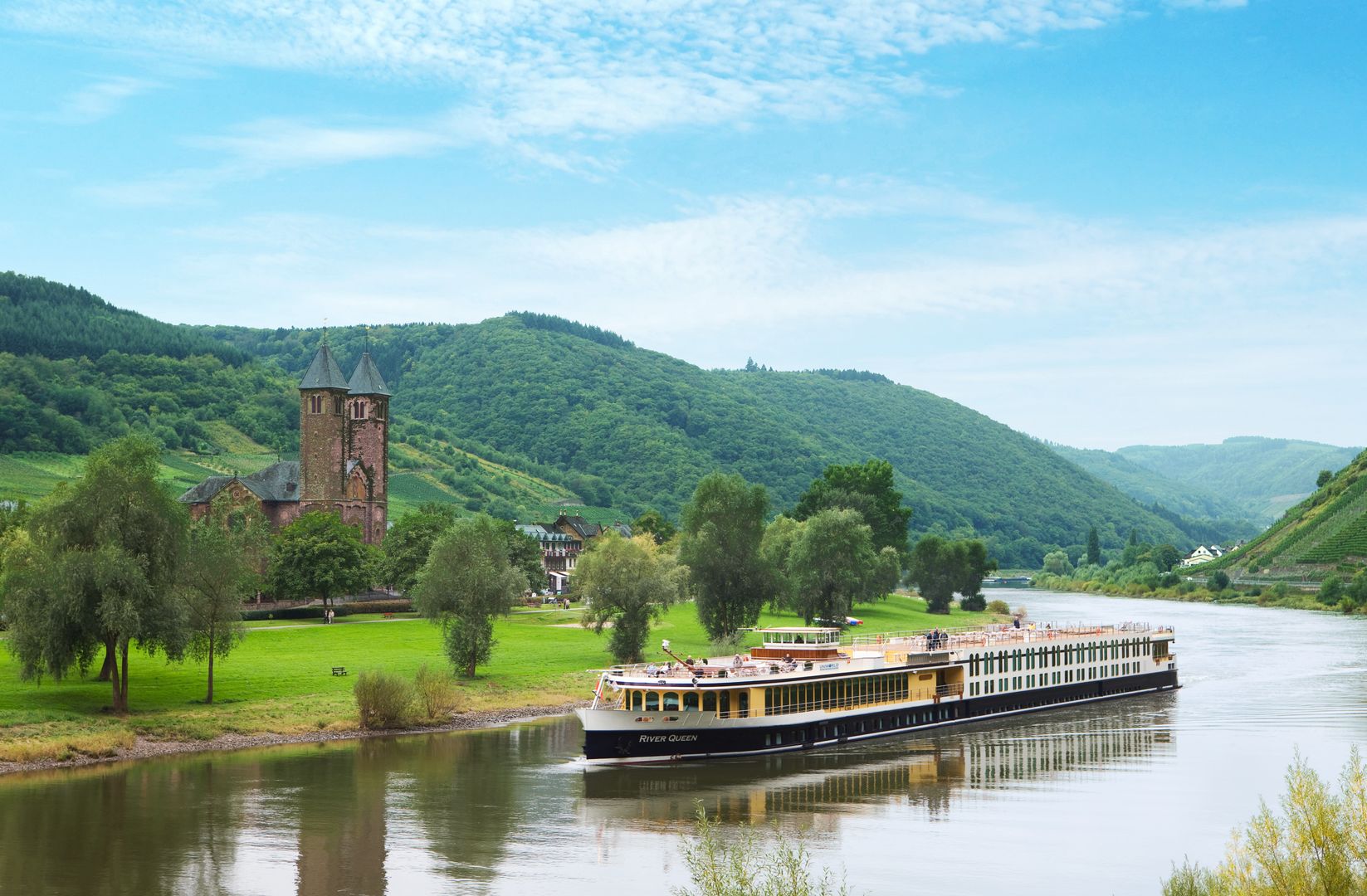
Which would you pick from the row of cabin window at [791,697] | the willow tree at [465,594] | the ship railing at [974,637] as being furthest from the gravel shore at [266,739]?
the ship railing at [974,637]

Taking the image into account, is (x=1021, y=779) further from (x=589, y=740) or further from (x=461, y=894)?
(x=461, y=894)

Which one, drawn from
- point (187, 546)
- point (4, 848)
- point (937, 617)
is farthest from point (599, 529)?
point (4, 848)

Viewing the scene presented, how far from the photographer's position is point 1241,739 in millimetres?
60875

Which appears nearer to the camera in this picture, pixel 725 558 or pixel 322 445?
pixel 725 558

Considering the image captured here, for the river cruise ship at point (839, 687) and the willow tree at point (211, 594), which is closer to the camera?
the river cruise ship at point (839, 687)

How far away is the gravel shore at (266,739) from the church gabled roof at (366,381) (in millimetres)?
70621

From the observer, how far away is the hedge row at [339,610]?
96188mm

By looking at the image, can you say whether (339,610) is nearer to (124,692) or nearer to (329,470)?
(329,470)

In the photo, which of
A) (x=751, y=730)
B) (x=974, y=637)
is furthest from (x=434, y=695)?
(x=974, y=637)

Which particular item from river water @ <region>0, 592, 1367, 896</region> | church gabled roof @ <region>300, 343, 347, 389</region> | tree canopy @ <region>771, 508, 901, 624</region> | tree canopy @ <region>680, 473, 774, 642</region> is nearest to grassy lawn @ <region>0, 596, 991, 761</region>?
tree canopy @ <region>680, 473, 774, 642</region>

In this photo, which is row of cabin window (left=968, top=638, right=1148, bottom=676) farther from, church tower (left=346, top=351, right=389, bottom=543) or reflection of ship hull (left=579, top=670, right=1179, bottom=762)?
church tower (left=346, top=351, right=389, bottom=543)

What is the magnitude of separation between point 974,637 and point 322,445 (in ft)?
242

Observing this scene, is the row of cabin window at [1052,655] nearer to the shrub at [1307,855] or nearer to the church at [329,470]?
the shrub at [1307,855]

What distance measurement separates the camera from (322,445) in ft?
426
